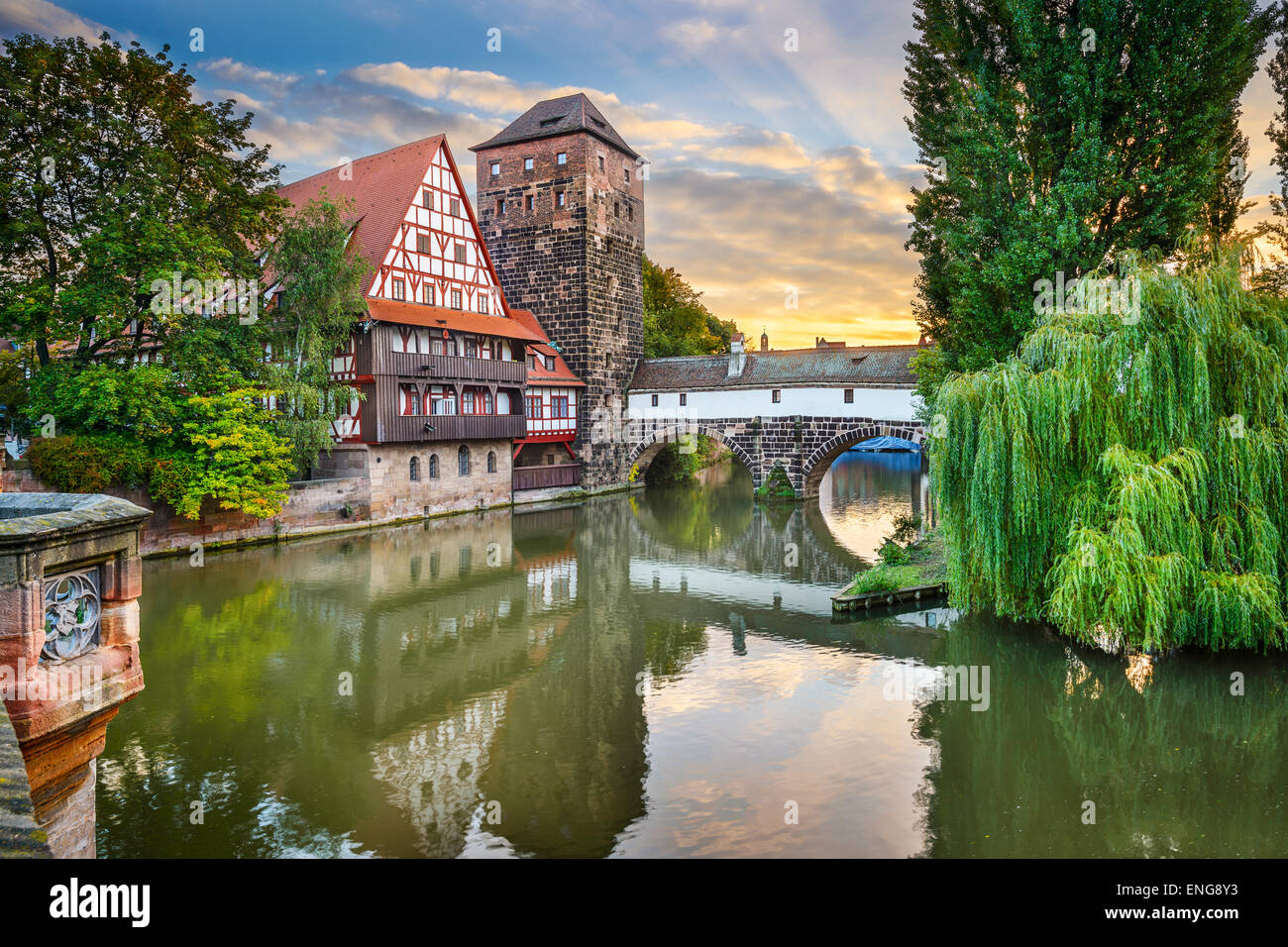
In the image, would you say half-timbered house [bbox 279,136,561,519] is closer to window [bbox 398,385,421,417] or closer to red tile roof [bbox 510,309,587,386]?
window [bbox 398,385,421,417]

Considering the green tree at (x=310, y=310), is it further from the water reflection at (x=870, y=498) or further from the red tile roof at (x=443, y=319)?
the water reflection at (x=870, y=498)

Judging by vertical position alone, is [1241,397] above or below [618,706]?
above

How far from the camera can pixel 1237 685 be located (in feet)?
32.6

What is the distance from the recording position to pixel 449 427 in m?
27.5

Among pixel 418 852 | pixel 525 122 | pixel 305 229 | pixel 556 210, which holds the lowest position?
pixel 418 852

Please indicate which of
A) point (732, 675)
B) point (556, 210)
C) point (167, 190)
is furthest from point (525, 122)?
point (732, 675)

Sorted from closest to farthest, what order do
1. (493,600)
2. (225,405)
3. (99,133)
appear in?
(493,600)
(99,133)
(225,405)

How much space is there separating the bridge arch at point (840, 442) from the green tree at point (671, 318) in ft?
48.4

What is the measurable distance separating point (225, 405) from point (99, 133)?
6457 millimetres

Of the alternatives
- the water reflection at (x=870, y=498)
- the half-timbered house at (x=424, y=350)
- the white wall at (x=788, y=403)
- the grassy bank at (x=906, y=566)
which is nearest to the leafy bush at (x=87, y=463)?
the half-timbered house at (x=424, y=350)

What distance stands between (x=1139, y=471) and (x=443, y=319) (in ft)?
71.3

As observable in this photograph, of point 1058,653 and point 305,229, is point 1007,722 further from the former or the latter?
point 305,229

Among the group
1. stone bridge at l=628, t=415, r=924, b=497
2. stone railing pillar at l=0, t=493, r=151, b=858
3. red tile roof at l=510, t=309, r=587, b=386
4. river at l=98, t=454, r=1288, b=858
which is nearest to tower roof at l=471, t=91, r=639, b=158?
red tile roof at l=510, t=309, r=587, b=386

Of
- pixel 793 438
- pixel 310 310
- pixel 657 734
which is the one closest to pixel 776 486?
pixel 793 438
